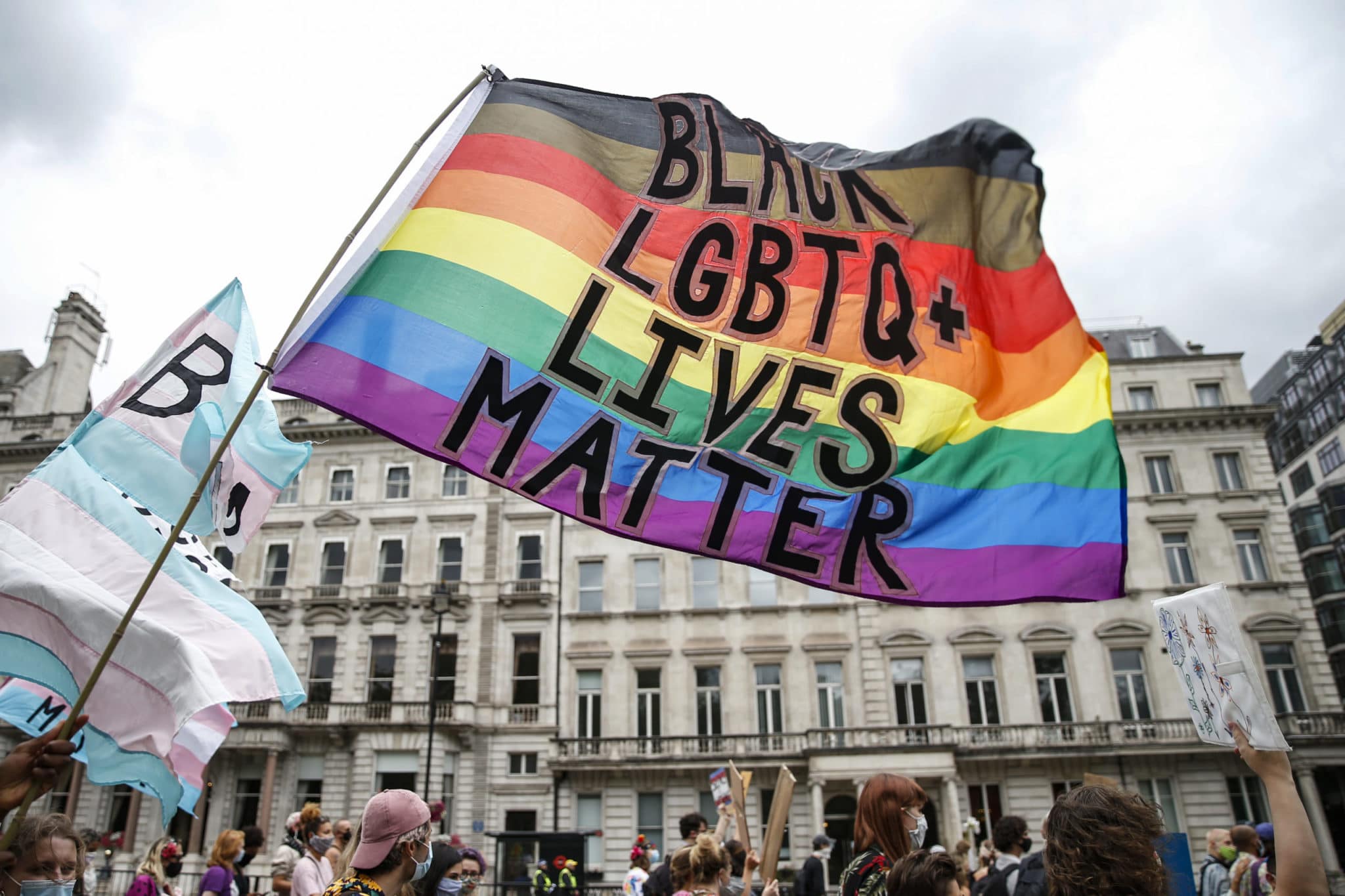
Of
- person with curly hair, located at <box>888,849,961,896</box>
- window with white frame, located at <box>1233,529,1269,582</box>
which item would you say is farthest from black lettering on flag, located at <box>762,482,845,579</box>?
window with white frame, located at <box>1233,529,1269,582</box>

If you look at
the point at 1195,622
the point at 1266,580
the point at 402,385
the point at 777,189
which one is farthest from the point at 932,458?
the point at 1266,580

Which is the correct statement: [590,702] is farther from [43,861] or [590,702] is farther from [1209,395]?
[43,861]

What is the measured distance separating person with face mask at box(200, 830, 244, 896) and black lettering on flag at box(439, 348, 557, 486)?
5049mm

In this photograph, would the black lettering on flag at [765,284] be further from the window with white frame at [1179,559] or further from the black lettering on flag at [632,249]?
the window with white frame at [1179,559]

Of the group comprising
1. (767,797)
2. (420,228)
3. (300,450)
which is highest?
(420,228)

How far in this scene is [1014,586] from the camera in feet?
17.7

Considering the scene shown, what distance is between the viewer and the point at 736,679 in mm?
32344

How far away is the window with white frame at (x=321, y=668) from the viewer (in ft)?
113

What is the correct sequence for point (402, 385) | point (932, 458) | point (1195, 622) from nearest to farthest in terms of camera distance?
point (1195, 622) → point (402, 385) → point (932, 458)

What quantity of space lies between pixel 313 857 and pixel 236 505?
12.6 feet

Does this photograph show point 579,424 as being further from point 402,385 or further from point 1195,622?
point 1195,622

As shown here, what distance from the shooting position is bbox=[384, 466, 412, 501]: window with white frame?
3712 centimetres

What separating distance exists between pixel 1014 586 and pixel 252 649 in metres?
4.75

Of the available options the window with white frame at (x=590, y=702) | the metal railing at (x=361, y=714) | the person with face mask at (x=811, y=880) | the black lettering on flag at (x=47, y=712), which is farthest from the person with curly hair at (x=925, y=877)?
the metal railing at (x=361, y=714)
